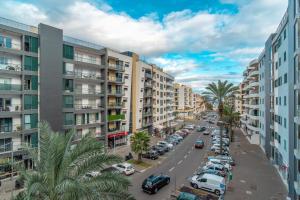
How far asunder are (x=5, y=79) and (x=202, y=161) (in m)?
33.9

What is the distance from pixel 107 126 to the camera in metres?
43.8

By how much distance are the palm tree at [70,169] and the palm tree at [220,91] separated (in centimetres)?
3526

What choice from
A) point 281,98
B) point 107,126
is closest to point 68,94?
point 107,126

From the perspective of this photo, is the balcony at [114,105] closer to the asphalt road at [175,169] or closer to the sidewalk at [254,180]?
the asphalt road at [175,169]

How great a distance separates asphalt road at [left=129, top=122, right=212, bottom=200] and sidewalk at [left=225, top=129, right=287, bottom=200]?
6.15 meters

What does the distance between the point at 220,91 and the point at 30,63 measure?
33152mm

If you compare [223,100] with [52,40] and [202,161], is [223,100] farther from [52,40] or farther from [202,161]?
[52,40]

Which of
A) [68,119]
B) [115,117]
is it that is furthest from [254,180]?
[68,119]

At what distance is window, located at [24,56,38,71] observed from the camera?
97.9 ft

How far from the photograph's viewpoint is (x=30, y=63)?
30.3 meters

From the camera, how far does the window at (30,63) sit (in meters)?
29.8

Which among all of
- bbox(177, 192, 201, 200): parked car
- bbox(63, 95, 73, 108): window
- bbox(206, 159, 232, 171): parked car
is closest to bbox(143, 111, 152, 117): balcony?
bbox(63, 95, 73, 108): window

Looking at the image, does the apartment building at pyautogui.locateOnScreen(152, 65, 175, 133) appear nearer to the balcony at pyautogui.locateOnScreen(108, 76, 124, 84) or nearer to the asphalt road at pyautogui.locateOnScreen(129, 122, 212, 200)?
the asphalt road at pyautogui.locateOnScreen(129, 122, 212, 200)

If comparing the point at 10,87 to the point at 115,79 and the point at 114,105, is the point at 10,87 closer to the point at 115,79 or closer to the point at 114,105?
the point at 114,105
